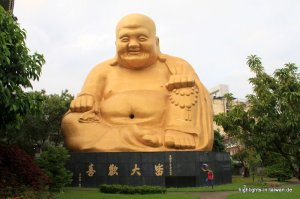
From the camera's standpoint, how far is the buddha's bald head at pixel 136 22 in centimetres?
1558

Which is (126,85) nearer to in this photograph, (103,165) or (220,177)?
(103,165)

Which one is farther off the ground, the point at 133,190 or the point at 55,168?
the point at 55,168

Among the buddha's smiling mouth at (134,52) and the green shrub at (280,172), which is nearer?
the buddha's smiling mouth at (134,52)

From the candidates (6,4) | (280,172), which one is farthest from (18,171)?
(280,172)

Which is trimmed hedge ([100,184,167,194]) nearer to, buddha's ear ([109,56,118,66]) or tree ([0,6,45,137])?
tree ([0,6,45,137])

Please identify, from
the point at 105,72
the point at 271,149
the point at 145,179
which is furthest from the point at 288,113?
the point at 105,72

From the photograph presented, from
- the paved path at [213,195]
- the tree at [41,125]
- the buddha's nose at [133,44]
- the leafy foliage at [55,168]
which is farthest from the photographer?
the tree at [41,125]

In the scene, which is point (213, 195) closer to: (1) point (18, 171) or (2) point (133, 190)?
(2) point (133, 190)

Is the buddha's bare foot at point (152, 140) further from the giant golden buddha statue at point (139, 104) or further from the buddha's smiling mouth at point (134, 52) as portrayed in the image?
the buddha's smiling mouth at point (134, 52)

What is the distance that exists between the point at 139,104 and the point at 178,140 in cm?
215

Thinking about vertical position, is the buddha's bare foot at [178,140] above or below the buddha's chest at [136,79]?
below

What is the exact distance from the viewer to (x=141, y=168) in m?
13.8

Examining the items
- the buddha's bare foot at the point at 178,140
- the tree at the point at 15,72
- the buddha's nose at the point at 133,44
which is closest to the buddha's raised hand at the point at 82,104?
the buddha's nose at the point at 133,44

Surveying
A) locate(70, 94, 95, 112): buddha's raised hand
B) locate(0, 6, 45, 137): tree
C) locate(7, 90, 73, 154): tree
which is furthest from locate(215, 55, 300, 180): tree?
locate(7, 90, 73, 154): tree
